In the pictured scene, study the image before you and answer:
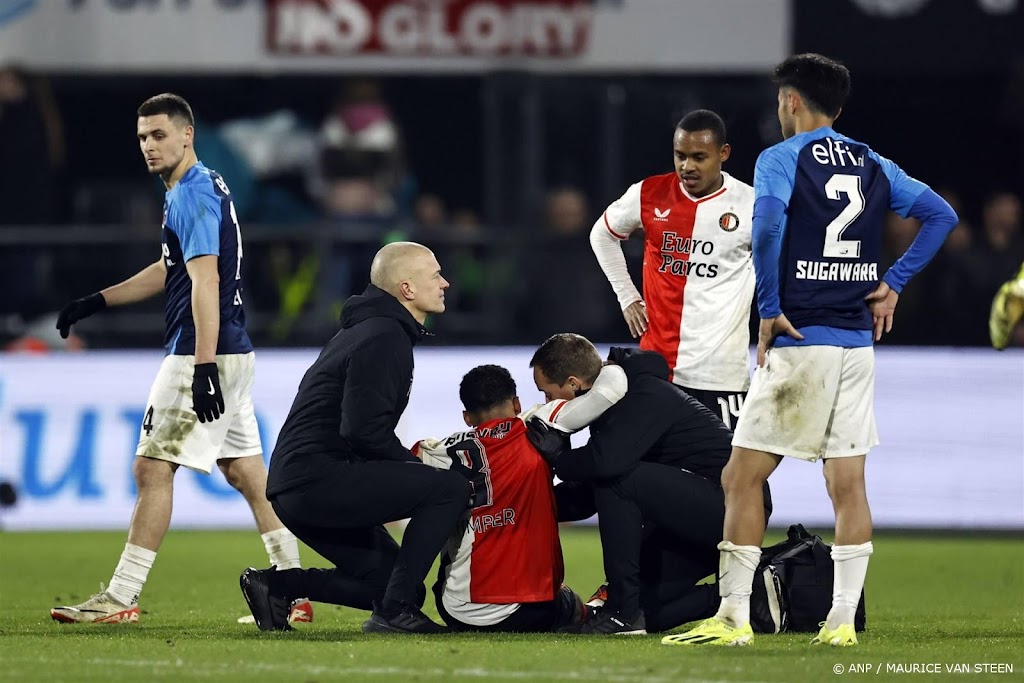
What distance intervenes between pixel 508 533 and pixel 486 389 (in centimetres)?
62

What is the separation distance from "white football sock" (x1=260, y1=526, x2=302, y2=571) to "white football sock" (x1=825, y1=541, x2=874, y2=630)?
2.55 m

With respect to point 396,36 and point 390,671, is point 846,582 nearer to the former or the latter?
point 390,671

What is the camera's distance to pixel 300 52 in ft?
55.9

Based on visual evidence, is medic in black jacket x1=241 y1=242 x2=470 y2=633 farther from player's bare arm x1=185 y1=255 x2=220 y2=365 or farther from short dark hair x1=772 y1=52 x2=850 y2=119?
short dark hair x1=772 y1=52 x2=850 y2=119

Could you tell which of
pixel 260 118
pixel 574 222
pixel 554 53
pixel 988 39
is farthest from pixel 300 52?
pixel 988 39

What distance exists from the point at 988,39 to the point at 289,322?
6.88m

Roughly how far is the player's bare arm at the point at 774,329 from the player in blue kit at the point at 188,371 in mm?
2407

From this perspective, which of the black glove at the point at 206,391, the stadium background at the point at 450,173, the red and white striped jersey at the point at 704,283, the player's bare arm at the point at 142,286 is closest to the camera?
the black glove at the point at 206,391

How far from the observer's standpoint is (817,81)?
7.16 metres

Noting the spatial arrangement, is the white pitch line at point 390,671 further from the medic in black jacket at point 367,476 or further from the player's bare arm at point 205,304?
the player's bare arm at point 205,304

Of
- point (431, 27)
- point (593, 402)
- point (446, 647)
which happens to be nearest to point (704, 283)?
point (593, 402)

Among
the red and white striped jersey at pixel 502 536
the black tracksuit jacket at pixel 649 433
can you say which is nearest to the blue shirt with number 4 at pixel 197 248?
the red and white striped jersey at pixel 502 536

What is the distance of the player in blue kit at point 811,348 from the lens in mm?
7078

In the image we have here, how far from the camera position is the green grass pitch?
20.9 ft
